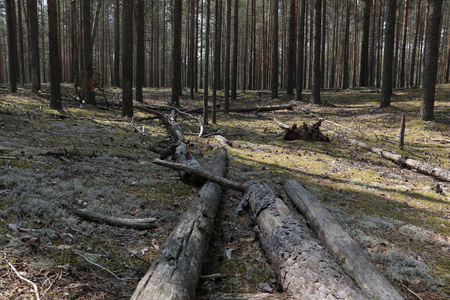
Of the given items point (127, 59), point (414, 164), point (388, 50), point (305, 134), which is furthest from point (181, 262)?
point (388, 50)

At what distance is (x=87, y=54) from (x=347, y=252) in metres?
15.2

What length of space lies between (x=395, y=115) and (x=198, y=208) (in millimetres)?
14328

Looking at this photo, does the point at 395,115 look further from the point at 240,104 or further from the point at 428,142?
the point at 240,104

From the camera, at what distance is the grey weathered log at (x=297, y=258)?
7.83 feet

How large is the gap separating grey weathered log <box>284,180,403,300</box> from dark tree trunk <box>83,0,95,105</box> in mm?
13877

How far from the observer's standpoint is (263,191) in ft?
15.3

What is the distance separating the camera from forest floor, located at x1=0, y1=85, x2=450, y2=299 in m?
2.74

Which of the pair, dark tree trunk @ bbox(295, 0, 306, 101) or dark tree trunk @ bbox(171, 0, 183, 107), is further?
dark tree trunk @ bbox(295, 0, 306, 101)

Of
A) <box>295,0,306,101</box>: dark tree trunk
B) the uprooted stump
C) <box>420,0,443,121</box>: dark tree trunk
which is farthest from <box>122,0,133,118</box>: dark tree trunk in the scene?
<box>420,0,443,121</box>: dark tree trunk

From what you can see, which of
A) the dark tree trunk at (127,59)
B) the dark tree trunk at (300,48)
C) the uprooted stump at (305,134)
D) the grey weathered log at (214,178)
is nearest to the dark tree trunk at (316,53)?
the dark tree trunk at (300,48)

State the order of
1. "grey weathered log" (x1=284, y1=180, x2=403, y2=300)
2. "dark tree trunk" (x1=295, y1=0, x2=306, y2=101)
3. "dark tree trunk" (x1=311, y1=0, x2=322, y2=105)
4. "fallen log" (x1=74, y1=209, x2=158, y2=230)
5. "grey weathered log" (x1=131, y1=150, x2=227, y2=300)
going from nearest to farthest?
1. "grey weathered log" (x1=131, y1=150, x2=227, y2=300)
2. "grey weathered log" (x1=284, y1=180, x2=403, y2=300)
3. "fallen log" (x1=74, y1=209, x2=158, y2=230)
4. "dark tree trunk" (x1=311, y1=0, x2=322, y2=105)
5. "dark tree trunk" (x1=295, y1=0, x2=306, y2=101)

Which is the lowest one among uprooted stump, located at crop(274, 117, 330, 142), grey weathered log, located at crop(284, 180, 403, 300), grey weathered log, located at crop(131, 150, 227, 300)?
grey weathered log, located at crop(284, 180, 403, 300)

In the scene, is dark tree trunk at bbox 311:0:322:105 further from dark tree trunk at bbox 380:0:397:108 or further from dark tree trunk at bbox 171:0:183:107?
dark tree trunk at bbox 171:0:183:107

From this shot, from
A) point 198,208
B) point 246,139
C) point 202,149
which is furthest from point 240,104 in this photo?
point 198,208
